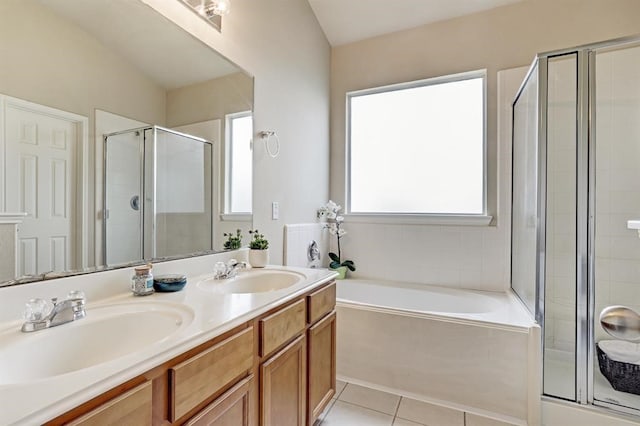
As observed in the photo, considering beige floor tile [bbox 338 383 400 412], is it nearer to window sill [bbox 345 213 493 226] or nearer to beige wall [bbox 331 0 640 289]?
beige wall [bbox 331 0 640 289]

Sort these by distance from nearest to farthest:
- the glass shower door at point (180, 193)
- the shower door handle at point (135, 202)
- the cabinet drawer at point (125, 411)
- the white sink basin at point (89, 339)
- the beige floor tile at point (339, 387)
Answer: the cabinet drawer at point (125, 411) → the white sink basin at point (89, 339) → the shower door handle at point (135, 202) → the glass shower door at point (180, 193) → the beige floor tile at point (339, 387)

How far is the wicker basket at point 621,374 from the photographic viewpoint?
5.74ft

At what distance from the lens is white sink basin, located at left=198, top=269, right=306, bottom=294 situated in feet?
5.06

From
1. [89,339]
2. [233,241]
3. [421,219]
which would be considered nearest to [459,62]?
[421,219]

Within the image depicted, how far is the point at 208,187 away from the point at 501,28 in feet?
8.62

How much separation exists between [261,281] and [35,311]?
3.15ft

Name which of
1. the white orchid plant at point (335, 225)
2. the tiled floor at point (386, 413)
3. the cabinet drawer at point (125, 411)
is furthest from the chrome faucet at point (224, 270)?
the white orchid plant at point (335, 225)

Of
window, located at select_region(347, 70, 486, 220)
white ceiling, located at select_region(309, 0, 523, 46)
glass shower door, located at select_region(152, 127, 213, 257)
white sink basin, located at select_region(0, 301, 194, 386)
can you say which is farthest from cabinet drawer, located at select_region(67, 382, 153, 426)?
white ceiling, located at select_region(309, 0, 523, 46)

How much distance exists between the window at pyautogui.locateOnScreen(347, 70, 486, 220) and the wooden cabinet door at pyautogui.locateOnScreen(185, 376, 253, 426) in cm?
217

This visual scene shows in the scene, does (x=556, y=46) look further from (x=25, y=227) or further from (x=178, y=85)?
(x=25, y=227)

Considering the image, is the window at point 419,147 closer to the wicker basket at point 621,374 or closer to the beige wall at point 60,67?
the wicker basket at point 621,374

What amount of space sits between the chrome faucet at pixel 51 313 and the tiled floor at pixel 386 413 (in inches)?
55.1

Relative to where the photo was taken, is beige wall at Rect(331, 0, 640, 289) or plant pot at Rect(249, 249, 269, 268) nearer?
plant pot at Rect(249, 249, 269, 268)

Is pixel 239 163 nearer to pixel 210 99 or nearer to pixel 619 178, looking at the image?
pixel 210 99
